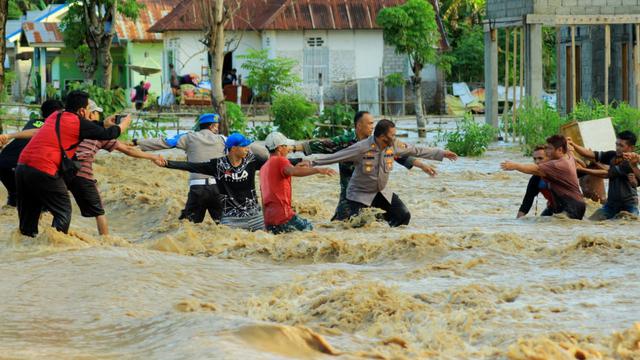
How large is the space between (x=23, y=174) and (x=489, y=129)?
13.1 metres

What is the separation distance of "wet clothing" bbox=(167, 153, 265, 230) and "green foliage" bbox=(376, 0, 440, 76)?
17.0m

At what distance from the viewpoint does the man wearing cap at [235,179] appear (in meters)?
11.8

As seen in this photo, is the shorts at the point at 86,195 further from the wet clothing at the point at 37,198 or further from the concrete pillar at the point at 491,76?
the concrete pillar at the point at 491,76

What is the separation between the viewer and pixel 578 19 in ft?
78.3

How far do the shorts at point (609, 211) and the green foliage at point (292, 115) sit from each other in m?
12.6

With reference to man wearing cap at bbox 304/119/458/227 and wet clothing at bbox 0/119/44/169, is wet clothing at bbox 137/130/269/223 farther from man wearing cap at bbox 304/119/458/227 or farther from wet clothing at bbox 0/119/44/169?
wet clothing at bbox 0/119/44/169

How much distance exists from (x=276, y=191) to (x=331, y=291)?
2.78m

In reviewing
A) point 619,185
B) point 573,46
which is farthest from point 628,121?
point 619,185

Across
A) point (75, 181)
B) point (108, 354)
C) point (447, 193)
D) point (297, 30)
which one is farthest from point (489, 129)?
point (297, 30)

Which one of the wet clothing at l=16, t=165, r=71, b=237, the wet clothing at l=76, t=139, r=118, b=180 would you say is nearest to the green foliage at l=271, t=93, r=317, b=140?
the wet clothing at l=76, t=139, r=118, b=180

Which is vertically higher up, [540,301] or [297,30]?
[297,30]

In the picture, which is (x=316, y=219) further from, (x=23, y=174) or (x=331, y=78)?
(x=331, y=78)

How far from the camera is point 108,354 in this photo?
25.0 feet

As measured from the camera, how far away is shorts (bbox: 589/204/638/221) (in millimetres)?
12617
